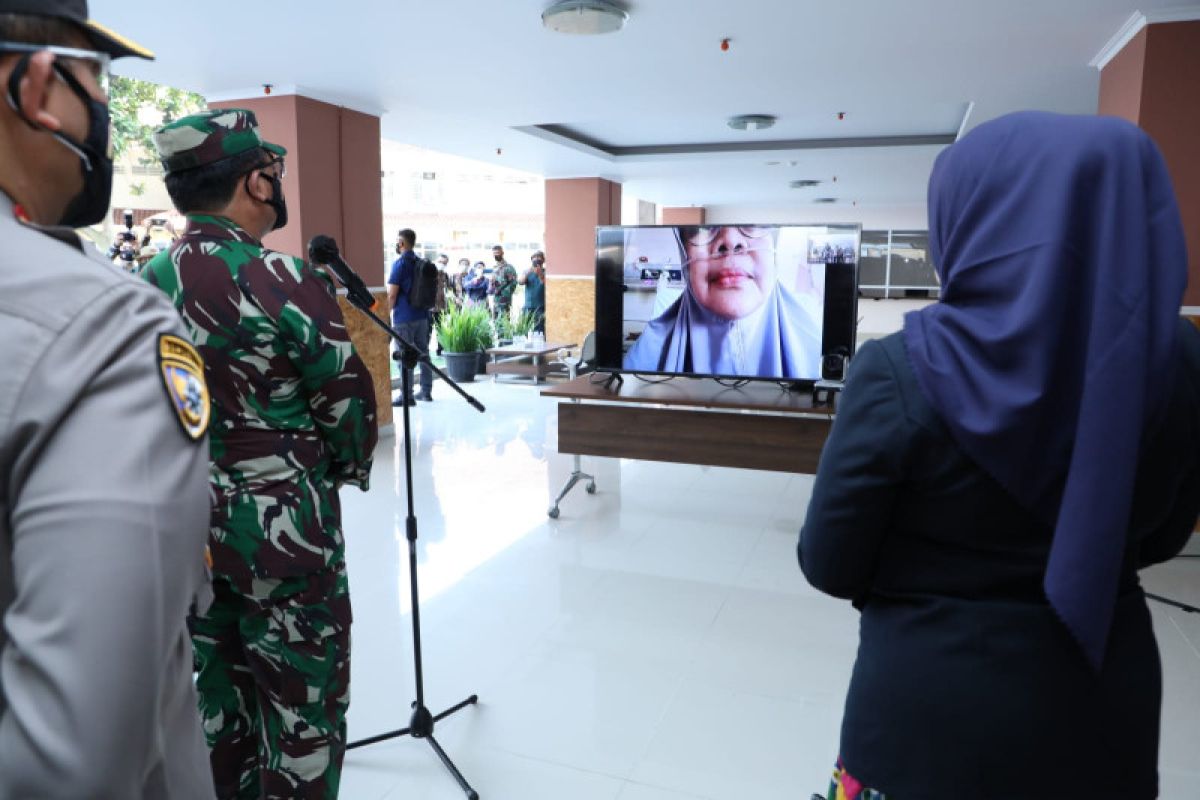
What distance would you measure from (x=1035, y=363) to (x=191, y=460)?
2.59 feet

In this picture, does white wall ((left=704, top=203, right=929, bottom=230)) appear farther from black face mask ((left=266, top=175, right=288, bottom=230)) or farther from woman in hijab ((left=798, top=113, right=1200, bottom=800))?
woman in hijab ((left=798, top=113, right=1200, bottom=800))

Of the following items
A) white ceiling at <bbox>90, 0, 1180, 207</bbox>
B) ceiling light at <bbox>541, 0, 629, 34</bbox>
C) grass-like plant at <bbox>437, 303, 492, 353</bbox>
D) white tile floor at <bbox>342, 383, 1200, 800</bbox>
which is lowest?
white tile floor at <bbox>342, 383, 1200, 800</bbox>

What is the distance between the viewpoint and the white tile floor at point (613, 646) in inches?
81.1

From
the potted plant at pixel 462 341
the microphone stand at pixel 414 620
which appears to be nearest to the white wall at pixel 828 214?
the potted plant at pixel 462 341

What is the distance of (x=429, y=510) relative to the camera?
13.8 ft

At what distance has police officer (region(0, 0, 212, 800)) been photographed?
482mm

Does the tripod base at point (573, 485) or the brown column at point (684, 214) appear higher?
the brown column at point (684, 214)

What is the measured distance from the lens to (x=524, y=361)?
332 inches

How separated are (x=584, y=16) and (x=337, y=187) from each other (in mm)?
2576

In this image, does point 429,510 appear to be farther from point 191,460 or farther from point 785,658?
point 191,460

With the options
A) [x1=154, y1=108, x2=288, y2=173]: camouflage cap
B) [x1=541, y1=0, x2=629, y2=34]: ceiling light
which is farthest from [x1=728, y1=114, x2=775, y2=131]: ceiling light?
[x1=154, y1=108, x2=288, y2=173]: camouflage cap

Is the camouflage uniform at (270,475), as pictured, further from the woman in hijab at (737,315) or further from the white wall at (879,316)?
the white wall at (879,316)

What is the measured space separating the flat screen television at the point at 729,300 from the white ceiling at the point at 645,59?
3.55 ft

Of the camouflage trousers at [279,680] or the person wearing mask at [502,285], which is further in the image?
the person wearing mask at [502,285]
